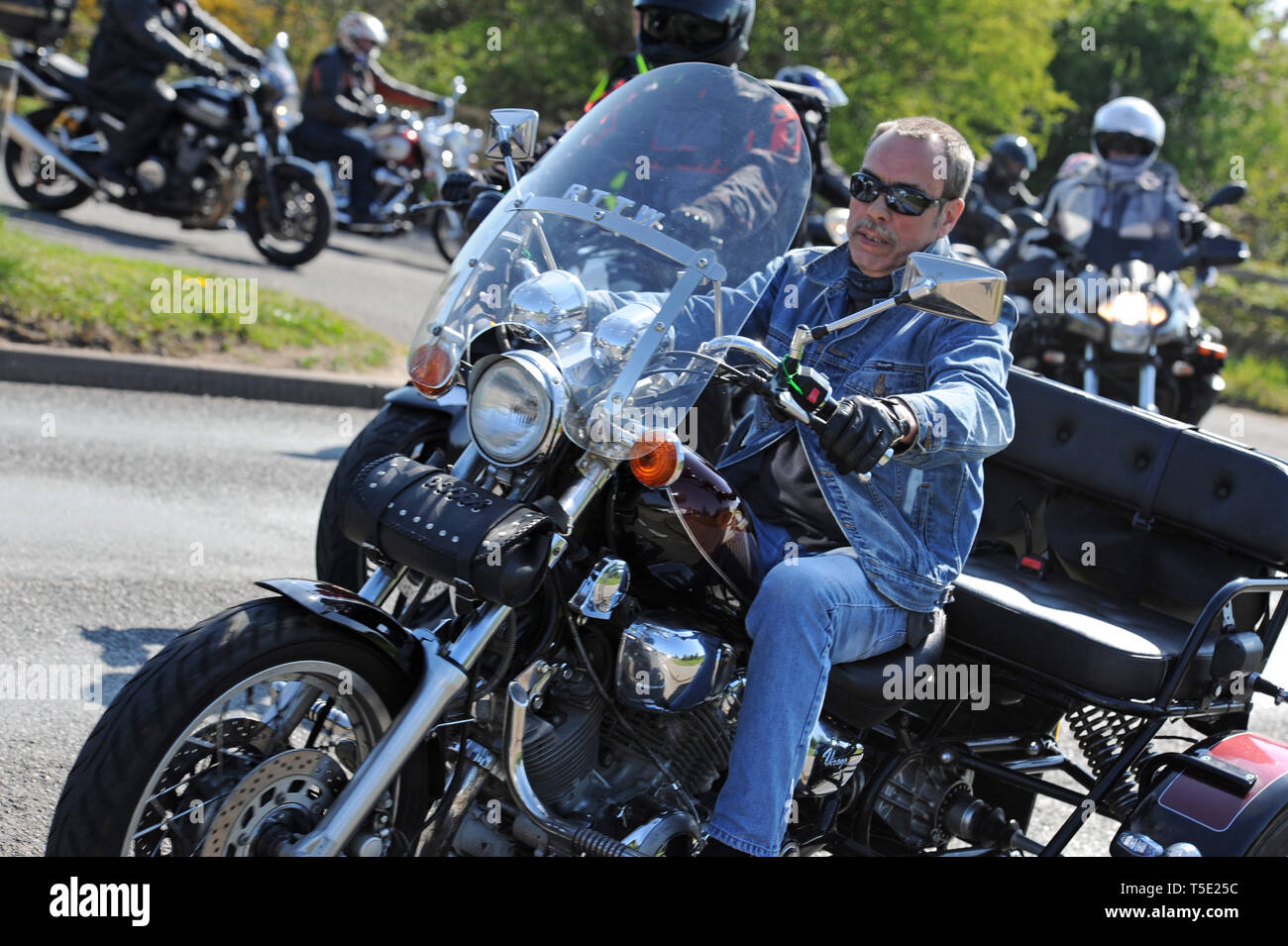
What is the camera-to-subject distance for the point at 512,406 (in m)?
2.61

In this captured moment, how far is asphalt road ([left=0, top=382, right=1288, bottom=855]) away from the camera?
386 cm

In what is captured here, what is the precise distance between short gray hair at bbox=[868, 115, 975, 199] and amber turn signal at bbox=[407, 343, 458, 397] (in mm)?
1066

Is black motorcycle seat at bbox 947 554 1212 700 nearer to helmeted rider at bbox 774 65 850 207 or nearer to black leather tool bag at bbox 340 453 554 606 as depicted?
black leather tool bag at bbox 340 453 554 606

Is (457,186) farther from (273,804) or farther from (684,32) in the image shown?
(273,804)

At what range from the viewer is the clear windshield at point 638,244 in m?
2.67

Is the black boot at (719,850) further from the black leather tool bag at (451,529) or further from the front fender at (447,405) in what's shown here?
the front fender at (447,405)

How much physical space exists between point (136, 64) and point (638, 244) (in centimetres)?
953

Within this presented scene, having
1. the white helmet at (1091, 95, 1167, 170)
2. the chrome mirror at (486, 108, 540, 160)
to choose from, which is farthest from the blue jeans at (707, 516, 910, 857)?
the white helmet at (1091, 95, 1167, 170)

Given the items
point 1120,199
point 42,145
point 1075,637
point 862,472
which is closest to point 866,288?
point 862,472

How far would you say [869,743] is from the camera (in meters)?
3.40
